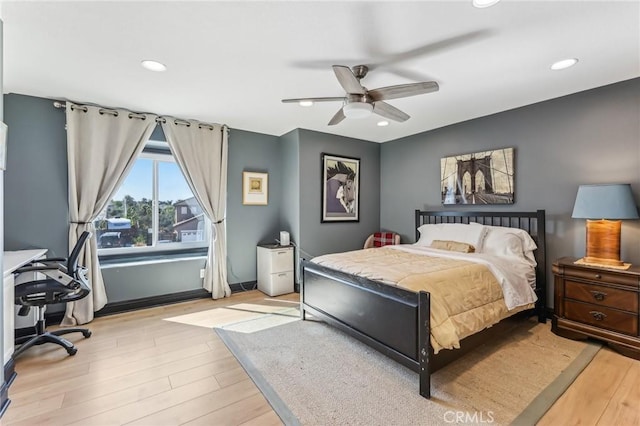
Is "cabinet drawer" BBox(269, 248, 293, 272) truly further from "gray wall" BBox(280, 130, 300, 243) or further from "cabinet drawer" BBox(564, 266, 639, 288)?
"cabinet drawer" BBox(564, 266, 639, 288)

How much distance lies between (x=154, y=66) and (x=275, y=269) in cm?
286

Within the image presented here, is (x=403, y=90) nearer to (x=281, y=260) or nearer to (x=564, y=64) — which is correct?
(x=564, y=64)

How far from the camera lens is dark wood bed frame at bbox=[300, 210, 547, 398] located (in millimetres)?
1969

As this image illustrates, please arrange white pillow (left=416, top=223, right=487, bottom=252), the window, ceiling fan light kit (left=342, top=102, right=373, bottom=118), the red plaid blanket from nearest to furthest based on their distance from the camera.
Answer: ceiling fan light kit (left=342, top=102, right=373, bottom=118) < white pillow (left=416, top=223, right=487, bottom=252) < the window < the red plaid blanket

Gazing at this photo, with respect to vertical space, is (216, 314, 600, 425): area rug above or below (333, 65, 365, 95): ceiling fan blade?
below

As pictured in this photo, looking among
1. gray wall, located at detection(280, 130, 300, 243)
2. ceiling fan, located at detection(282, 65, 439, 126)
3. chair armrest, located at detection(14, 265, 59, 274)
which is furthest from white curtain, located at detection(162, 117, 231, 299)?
ceiling fan, located at detection(282, 65, 439, 126)

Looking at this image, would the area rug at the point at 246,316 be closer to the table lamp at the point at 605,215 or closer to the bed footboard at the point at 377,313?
the bed footboard at the point at 377,313

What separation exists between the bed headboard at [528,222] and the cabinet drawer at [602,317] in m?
0.47

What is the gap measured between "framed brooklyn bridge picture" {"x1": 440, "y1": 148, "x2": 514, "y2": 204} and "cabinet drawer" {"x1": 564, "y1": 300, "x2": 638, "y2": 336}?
137cm

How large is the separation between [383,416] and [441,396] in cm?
47

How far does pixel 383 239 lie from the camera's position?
193 inches

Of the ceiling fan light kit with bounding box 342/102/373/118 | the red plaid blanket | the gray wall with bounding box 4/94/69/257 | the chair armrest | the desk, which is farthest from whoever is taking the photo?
the red plaid blanket

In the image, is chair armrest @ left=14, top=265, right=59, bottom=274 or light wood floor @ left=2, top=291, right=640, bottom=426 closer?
light wood floor @ left=2, top=291, right=640, bottom=426

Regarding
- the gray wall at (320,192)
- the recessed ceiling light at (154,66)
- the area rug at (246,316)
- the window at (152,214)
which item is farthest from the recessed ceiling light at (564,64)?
the window at (152,214)
